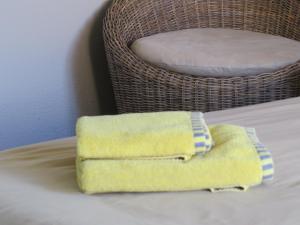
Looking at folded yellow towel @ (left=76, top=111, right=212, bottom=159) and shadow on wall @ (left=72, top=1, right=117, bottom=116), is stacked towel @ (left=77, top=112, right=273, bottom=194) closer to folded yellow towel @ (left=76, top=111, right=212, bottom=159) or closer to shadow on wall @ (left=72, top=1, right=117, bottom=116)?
folded yellow towel @ (left=76, top=111, right=212, bottom=159)

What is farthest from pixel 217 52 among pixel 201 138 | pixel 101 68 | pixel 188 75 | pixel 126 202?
pixel 126 202

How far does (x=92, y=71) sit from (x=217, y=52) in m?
0.50

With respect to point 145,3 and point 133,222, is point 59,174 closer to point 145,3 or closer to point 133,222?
point 133,222

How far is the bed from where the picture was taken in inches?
39.4

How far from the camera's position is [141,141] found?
1069 mm

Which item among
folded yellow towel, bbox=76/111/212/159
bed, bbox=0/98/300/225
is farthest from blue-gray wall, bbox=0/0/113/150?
folded yellow towel, bbox=76/111/212/159

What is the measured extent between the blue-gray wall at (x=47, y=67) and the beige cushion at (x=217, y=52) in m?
0.21

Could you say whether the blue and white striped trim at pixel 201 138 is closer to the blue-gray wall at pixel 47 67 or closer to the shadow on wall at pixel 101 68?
the blue-gray wall at pixel 47 67

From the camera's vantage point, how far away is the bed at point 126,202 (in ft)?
3.29

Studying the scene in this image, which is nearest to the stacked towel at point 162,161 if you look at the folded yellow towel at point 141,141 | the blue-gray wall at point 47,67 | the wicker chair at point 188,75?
the folded yellow towel at point 141,141

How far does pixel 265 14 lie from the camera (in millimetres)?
2297

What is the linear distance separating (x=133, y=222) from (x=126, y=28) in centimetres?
123

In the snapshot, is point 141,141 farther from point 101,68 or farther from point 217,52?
point 101,68

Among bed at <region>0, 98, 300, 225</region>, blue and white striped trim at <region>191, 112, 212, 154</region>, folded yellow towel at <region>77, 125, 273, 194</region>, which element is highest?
blue and white striped trim at <region>191, 112, 212, 154</region>
